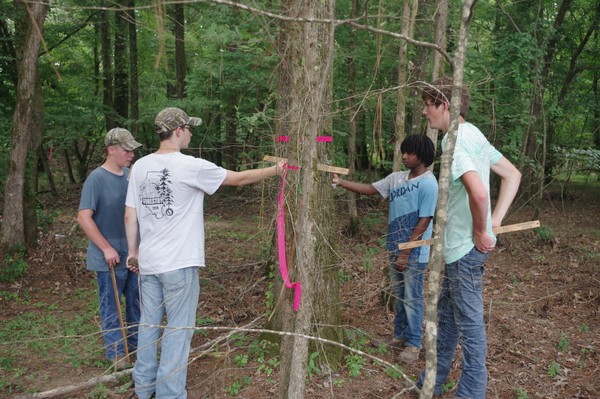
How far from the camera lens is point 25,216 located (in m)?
7.91

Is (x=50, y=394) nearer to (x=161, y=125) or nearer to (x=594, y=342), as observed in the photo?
(x=161, y=125)

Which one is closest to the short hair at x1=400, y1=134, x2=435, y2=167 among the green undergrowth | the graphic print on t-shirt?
the graphic print on t-shirt

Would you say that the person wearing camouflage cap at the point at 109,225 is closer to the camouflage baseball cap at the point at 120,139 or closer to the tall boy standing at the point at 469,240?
the camouflage baseball cap at the point at 120,139

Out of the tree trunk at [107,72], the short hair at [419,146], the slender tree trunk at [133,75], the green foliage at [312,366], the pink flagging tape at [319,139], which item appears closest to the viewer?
the pink flagging tape at [319,139]

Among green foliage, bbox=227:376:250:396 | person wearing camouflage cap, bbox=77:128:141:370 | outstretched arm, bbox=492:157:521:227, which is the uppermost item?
outstretched arm, bbox=492:157:521:227

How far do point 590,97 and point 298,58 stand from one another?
43.1 feet

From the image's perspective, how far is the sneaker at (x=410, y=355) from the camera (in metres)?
4.38

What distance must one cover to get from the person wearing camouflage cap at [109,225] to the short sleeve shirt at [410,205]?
2330 mm

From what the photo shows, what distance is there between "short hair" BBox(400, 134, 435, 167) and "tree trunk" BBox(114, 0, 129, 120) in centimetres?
1160

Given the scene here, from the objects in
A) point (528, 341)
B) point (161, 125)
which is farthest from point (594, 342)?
point (161, 125)

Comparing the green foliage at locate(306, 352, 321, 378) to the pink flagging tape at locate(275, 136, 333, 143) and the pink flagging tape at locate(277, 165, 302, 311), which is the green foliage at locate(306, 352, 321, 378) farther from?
the pink flagging tape at locate(275, 136, 333, 143)

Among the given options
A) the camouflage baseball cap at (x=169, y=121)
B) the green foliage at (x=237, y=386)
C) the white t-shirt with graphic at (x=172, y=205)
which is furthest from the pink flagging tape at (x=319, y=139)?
the green foliage at (x=237, y=386)

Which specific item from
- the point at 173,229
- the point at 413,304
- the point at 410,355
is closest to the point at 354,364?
the point at 410,355

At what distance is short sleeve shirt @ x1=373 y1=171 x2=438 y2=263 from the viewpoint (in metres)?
4.26
